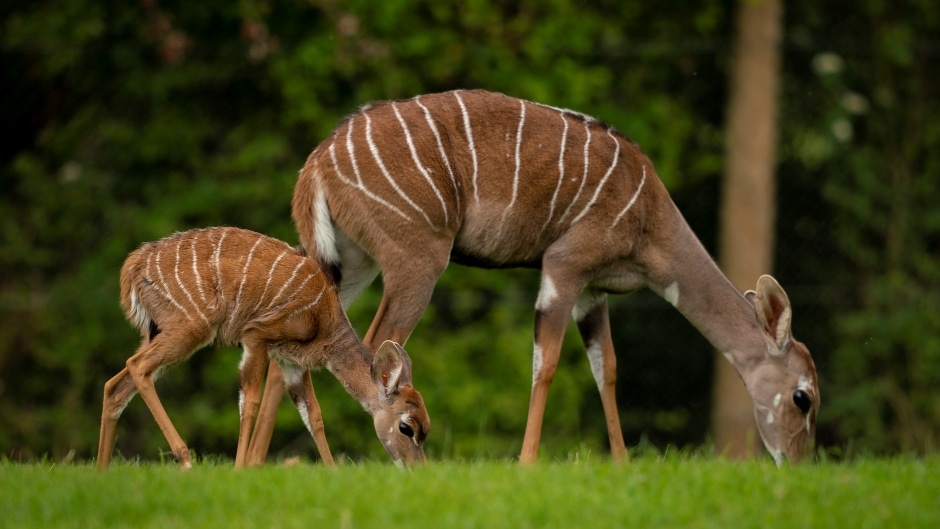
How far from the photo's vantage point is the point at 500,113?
7.18m

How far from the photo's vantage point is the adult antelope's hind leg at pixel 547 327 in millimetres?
7004

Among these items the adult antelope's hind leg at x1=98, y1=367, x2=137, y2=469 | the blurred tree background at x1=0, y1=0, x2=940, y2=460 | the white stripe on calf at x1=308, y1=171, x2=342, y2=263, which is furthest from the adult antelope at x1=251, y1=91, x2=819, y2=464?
the blurred tree background at x1=0, y1=0, x2=940, y2=460

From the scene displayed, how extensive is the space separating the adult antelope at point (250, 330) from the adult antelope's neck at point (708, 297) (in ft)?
5.09

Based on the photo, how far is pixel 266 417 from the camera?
22.8ft

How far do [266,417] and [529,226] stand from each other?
1.58 m

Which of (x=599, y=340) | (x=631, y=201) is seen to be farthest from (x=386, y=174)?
(x=599, y=340)

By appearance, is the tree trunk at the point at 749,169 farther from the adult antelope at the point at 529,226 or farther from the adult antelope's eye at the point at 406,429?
the adult antelope's eye at the point at 406,429

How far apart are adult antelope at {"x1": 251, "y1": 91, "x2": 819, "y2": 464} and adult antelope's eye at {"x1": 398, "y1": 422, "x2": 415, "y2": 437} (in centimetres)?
43

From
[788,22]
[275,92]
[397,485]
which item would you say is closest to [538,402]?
[397,485]

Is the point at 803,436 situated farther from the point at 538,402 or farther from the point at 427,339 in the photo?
the point at 427,339

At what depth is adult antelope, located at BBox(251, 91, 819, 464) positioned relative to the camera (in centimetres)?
686

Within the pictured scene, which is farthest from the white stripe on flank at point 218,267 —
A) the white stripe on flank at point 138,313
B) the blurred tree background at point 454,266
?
the blurred tree background at point 454,266

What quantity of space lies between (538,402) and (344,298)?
113cm

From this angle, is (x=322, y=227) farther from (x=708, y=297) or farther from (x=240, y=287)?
(x=708, y=297)
